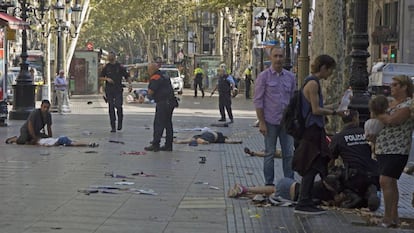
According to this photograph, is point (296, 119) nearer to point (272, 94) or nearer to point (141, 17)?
point (272, 94)

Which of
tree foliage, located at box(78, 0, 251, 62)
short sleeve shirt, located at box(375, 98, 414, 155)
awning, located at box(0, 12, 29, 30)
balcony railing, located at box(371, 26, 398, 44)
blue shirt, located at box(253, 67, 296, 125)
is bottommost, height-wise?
short sleeve shirt, located at box(375, 98, 414, 155)

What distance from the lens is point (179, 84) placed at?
55312mm

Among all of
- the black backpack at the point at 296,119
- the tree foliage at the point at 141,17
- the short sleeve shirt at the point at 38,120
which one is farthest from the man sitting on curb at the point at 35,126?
the tree foliage at the point at 141,17

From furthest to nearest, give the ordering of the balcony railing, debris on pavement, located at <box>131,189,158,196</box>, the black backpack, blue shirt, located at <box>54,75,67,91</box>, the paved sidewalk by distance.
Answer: the balcony railing
blue shirt, located at <box>54,75,67,91</box>
debris on pavement, located at <box>131,189,158,196</box>
the black backpack
the paved sidewalk

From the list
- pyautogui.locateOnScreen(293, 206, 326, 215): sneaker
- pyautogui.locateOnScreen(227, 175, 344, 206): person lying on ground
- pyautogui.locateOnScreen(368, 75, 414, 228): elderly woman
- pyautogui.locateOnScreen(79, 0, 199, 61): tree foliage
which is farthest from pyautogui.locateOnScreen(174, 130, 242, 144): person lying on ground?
pyautogui.locateOnScreen(79, 0, 199, 61): tree foliage

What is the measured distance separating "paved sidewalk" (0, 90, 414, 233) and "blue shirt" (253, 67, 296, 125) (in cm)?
122

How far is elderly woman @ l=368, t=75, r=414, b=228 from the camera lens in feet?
27.3

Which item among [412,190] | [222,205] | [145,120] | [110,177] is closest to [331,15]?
[412,190]

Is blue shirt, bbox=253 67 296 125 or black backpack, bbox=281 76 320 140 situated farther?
blue shirt, bbox=253 67 296 125

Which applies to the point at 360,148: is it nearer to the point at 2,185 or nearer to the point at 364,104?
the point at 364,104

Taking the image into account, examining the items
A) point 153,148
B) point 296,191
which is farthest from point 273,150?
point 153,148

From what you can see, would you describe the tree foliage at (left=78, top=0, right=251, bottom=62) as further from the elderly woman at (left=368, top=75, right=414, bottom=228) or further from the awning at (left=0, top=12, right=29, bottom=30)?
the elderly woman at (left=368, top=75, right=414, bottom=228)

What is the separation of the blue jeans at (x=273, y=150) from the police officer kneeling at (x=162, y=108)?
18.7ft

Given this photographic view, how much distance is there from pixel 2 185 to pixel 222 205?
3113mm
